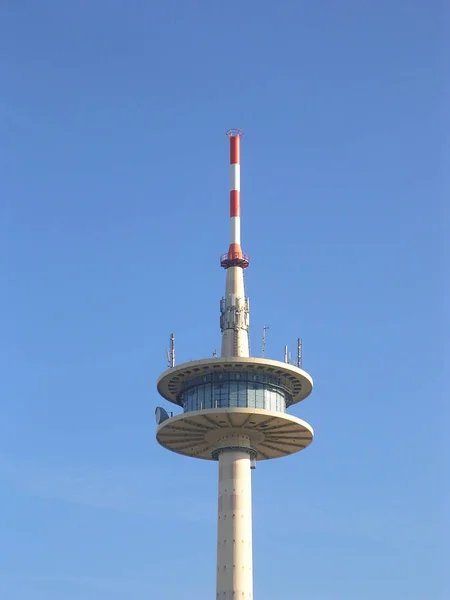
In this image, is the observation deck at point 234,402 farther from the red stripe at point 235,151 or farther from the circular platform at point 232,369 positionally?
the red stripe at point 235,151

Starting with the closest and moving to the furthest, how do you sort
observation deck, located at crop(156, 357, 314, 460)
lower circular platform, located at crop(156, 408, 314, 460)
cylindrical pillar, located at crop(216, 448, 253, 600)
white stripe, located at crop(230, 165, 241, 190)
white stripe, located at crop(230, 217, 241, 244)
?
cylindrical pillar, located at crop(216, 448, 253, 600)
lower circular platform, located at crop(156, 408, 314, 460)
observation deck, located at crop(156, 357, 314, 460)
white stripe, located at crop(230, 217, 241, 244)
white stripe, located at crop(230, 165, 241, 190)

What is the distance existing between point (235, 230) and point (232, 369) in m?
14.0

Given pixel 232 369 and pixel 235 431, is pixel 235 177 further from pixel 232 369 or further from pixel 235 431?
pixel 235 431

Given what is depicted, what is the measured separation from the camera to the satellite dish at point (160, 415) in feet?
310

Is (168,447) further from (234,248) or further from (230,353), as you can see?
(234,248)

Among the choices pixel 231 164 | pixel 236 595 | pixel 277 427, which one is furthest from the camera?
pixel 231 164

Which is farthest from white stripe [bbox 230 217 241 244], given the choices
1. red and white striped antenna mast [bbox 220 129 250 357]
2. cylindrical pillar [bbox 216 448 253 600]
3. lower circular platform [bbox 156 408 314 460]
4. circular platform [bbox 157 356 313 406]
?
cylindrical pillar [bbox 216 448 253 600]

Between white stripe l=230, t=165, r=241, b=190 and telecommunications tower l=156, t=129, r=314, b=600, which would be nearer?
telecommunications tower l=156, t=129, r=314, b=600

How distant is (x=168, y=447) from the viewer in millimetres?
98438

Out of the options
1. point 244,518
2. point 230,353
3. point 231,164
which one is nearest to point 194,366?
point 230,353

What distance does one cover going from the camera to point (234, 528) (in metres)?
90.1

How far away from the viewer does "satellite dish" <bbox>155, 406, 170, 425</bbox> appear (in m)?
94.5

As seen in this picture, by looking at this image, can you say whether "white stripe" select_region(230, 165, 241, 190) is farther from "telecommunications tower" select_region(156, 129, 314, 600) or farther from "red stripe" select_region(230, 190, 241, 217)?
"telecommunications tower" select_region(156, 129, 314, 600)

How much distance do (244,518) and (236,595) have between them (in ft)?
20.3
